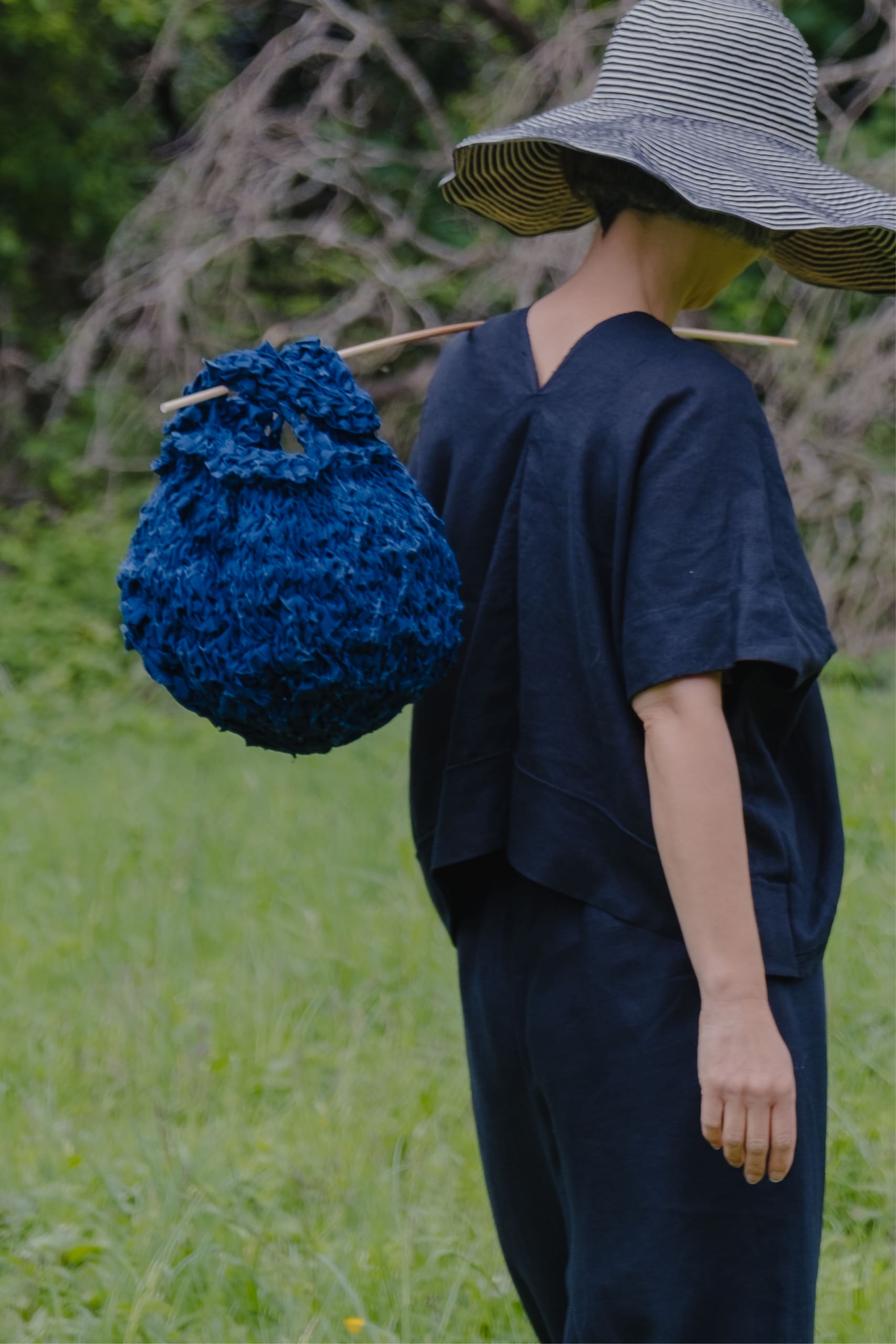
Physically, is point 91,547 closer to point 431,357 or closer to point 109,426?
point 109,426

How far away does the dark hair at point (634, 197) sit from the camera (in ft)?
4.14

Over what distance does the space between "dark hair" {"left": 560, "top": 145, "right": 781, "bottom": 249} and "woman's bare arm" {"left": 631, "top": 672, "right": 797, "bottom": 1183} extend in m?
0.42

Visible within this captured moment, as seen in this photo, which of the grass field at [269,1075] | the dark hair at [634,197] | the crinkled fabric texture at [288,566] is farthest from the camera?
the grass field at [269,1075]

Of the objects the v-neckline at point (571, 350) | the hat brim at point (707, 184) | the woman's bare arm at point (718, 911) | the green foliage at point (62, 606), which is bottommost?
the green foliage at point (62, 606)

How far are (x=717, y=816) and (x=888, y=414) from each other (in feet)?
15.1

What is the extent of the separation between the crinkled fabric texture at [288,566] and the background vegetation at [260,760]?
1.33 feet

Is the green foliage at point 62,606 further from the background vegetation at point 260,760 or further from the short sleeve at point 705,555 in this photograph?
the short sleeve at point 705,555

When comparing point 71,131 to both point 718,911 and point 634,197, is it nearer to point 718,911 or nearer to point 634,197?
point 634,197

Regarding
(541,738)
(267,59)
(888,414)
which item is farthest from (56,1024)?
(267,59)

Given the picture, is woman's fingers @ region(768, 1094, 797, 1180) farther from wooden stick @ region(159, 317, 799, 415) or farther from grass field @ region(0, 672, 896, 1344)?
grass field @ region(0, 672, 896, 1344)

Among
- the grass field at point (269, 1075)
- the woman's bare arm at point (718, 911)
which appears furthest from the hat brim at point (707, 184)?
the grass field at point (269, 1075)

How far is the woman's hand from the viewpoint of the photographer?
1178mm

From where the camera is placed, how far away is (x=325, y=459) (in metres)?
1.19

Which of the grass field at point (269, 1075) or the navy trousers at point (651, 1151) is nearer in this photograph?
the navy trousers at point (651, 1151)
